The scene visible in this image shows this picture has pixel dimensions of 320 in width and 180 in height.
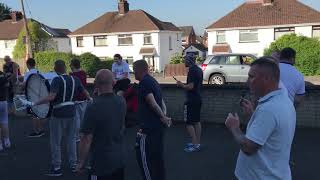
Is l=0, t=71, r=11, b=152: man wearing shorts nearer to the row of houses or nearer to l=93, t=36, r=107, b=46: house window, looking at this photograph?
the row of houses

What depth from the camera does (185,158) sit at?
8039 mm

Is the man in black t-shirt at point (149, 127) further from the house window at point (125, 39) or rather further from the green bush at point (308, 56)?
the house window at point (125, 39)

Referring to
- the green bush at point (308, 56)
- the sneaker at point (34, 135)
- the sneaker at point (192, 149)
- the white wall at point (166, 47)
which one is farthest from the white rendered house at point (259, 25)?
the sneaker at point (192, 149)

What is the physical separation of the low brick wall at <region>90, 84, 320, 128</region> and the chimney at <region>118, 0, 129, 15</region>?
43.3 metres

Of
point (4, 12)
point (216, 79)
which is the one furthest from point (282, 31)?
point (4, 12)

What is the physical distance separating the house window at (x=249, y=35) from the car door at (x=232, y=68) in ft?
71.9

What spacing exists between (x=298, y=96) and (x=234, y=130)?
402 cm

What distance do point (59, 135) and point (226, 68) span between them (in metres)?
15.1

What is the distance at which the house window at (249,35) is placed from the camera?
42.4 m

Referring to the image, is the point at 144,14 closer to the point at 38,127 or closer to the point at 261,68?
the point at 38,127

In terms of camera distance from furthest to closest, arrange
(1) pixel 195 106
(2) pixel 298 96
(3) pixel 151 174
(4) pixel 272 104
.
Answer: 1. (1) pixel 195 106
2. (2) pixel 298 96
3. (3) pixel 151 174
4. (4) pixel 272 104

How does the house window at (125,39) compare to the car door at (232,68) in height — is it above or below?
above

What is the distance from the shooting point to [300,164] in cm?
738

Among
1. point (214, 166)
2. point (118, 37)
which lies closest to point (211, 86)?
point (214, 166)
